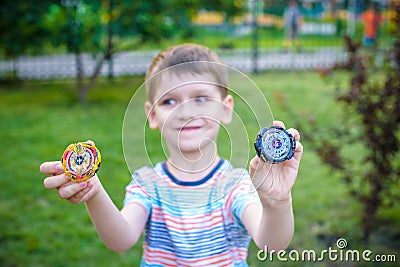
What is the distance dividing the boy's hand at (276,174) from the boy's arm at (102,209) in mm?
426

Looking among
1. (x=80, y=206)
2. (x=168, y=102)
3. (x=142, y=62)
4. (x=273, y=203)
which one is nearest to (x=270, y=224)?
(x=273, y=203)

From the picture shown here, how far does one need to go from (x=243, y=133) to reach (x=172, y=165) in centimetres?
27

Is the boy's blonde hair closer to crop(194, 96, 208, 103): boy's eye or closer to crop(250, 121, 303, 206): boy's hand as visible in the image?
crop(194, 96, 208, 103): boy's eye

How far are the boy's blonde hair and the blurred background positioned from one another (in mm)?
90

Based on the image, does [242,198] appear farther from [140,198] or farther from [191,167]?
[140,198]

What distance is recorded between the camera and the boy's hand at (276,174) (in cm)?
132

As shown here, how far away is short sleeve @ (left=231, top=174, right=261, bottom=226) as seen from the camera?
5.42 ft

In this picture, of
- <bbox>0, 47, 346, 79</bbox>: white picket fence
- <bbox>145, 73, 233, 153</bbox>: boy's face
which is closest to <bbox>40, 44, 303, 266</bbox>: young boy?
<bbox>145, 73, 233, 153</bbox>: boy's face

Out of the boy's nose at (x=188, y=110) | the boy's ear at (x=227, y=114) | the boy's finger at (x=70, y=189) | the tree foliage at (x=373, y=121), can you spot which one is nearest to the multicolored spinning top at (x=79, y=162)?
the boy's finger at (x=70, y=189)

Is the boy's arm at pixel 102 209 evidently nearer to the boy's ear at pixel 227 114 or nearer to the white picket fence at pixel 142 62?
the boy's ear at pixel 227 114

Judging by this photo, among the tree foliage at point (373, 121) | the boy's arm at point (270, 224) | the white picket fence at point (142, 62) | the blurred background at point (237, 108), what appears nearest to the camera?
the boy's arm at point (270, 224)

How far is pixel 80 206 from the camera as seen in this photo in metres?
→ 4.22

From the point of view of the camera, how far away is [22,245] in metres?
3.62

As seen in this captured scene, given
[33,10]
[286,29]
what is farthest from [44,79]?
[286,29]
